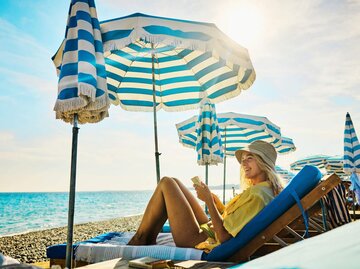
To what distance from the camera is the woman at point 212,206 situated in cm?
268

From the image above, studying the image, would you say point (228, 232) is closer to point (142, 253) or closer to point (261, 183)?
point (261, 183)

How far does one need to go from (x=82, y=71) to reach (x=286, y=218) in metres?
1.98

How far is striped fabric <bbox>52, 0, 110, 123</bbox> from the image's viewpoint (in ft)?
8.71

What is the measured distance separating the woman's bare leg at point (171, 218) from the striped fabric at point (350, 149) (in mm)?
7049

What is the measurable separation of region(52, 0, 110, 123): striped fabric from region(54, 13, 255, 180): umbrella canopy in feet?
1.06

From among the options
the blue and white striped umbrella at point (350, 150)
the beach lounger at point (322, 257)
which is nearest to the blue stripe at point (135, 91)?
the beach lounger at point (322, 257)

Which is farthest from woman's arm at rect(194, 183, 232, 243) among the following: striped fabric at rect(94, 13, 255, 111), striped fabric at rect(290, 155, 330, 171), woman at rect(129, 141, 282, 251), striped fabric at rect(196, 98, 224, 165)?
striped fabric at rect(290, 155, 330, 171)

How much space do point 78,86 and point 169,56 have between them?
110 inches

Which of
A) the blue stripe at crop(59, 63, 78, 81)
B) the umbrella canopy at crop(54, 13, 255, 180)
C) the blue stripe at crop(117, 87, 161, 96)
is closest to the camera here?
the blue stripe at crop(59, 63, 78, 81)

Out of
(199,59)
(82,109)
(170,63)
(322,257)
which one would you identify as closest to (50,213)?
(170,63)

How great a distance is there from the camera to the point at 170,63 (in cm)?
526

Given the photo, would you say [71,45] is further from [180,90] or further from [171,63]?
[180,90]

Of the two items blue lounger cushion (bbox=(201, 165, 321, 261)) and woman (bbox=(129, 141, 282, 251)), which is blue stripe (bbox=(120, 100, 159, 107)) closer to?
woman (bbox=(129, 141, 282, 251))

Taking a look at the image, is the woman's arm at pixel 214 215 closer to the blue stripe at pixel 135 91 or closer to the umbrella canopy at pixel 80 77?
the umbrella canopy at pixel 80 77
